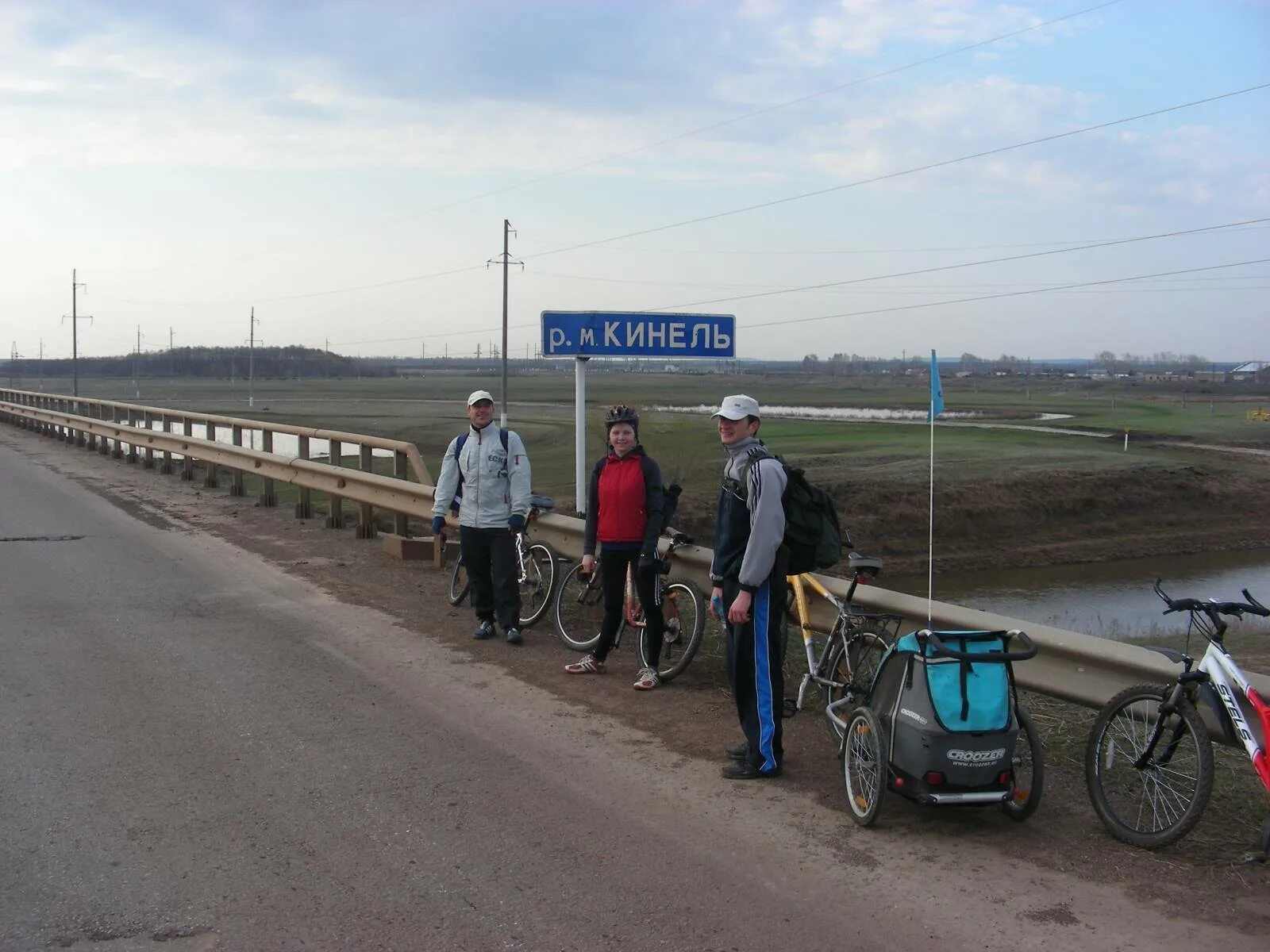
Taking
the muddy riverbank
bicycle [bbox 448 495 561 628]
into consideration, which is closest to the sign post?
bicycle [bbox 448 495 561 628]

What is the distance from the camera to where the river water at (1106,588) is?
63.5 feet

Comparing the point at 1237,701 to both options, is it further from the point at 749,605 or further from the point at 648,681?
the point at 648,681

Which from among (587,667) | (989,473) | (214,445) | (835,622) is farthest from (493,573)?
(989,473)

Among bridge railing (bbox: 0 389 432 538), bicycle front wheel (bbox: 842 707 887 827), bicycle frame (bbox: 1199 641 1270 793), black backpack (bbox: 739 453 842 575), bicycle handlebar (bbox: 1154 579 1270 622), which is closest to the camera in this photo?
bicycle frame (bbox: 1199 641 1270 793)

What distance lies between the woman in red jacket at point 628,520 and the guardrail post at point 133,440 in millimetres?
18065

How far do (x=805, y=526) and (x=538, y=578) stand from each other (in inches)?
156

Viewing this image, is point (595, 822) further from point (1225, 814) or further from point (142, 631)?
point (142, 631)

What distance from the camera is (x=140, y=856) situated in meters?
4.83

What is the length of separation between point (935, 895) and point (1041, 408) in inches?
3191

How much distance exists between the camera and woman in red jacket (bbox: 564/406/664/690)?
24.6 feet

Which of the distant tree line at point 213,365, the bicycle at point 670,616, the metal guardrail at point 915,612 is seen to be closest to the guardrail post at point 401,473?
the metal guardrail at point 915,612

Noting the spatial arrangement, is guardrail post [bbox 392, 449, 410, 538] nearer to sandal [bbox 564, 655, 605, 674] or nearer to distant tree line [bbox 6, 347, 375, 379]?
sandal [bbox 564, 655, 605, 674]

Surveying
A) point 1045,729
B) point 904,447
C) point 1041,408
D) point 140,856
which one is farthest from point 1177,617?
point 1041,408

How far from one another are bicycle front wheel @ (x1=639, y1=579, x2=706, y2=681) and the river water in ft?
35.4
